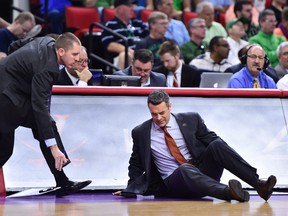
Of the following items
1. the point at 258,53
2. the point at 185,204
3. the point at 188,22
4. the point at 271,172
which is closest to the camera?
the point at 185,204

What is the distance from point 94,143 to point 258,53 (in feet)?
7.94

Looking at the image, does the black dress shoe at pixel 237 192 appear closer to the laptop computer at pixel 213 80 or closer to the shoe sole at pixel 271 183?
the shoe sole at pixel 271 183

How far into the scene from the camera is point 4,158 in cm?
991

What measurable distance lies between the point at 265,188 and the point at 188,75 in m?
4.08

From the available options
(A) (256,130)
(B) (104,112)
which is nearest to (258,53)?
(A) (256,130)

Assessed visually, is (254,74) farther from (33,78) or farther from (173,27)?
(173,27)

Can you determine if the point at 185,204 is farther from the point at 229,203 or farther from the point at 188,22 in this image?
the point at 188,22

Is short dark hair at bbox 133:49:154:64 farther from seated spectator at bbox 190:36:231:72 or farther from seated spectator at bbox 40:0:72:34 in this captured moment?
seated spectator at bbox 40:0:72:34

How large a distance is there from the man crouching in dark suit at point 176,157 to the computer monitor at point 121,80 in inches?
57.9

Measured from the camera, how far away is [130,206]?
9398 millimetres

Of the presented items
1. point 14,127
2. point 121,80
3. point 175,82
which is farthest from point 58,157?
point 175,82

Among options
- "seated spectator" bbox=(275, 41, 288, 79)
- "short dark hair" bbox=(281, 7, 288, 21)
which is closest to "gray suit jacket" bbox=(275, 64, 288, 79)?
"seated spectator" bbox=(275, 41, 288, 79)

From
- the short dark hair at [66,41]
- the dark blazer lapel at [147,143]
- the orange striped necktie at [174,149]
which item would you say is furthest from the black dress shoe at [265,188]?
the short dark hair at [66,41]

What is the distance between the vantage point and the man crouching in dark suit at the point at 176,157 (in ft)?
32.3
